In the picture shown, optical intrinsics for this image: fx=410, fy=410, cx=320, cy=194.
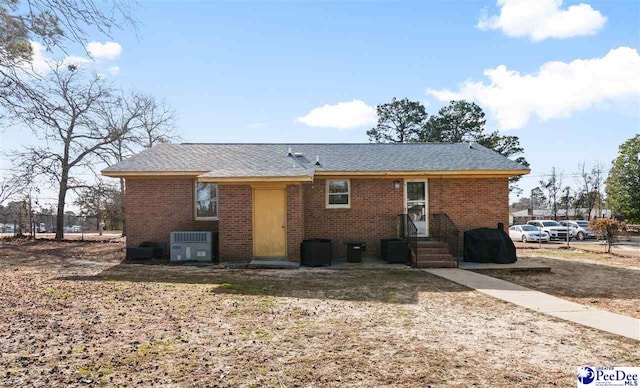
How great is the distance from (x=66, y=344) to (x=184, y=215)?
8746 mm

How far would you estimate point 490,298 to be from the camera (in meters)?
7.66

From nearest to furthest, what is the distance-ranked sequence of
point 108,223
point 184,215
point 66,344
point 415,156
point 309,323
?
point 66,344 → point 309,323 → point 184,215 → point 415,156 → point 108,223

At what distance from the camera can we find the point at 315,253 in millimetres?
11602

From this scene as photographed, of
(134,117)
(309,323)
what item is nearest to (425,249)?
(309,323)

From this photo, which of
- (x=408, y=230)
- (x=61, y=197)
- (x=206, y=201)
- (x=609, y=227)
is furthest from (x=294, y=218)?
(x=61, y=197)

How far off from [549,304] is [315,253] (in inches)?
239

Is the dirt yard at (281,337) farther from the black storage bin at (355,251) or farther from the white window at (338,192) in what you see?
the white window at (338,192)

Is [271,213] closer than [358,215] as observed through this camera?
Yes

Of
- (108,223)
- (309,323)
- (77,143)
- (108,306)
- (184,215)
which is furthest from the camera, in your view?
(108,223)

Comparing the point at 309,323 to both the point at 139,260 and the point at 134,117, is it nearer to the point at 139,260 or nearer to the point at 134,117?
the point at 139,260

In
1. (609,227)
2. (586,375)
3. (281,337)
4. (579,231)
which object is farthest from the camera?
(579,231)

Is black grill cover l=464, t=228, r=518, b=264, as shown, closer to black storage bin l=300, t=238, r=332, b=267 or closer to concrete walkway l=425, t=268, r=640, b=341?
concrete walkway l=425, t=268, r=640, b=341

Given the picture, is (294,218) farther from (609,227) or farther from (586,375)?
(609,227)

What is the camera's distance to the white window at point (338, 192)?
13438 mm
